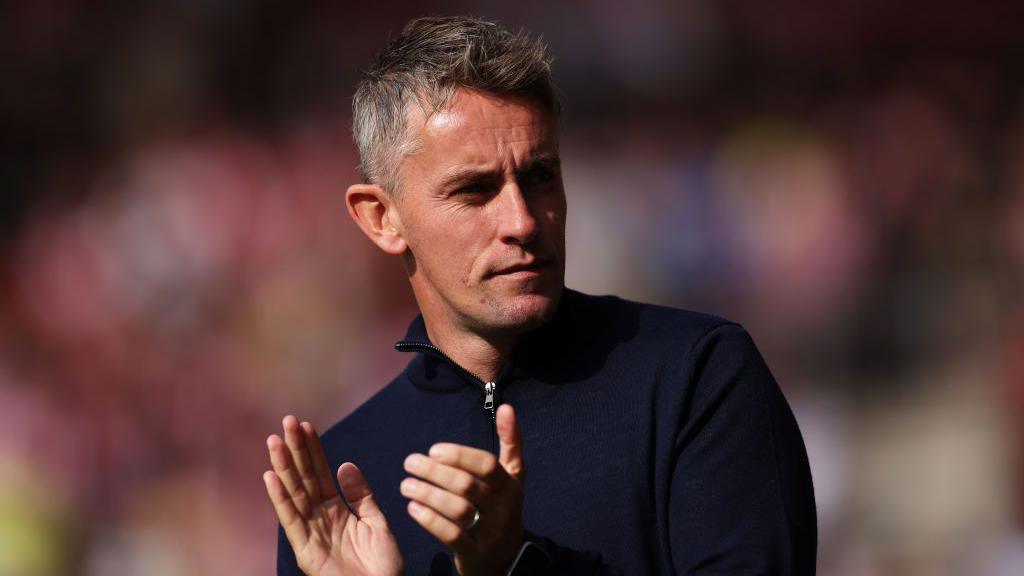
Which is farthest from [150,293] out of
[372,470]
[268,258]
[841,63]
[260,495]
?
[372,470]

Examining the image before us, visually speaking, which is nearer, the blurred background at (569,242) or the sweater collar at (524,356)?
the sweater collar at (524,356)

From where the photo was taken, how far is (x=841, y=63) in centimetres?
463

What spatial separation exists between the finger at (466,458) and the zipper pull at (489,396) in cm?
48

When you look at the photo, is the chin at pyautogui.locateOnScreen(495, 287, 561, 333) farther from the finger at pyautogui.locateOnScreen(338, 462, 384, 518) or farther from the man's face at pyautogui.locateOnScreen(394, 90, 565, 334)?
the finger at pyautogui.locateOnScreen(338, 462, 384, 518)

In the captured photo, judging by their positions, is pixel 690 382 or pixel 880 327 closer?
pixel 690 382

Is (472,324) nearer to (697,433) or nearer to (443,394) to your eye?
(443,394)

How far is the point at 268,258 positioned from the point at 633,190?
55.9 inches

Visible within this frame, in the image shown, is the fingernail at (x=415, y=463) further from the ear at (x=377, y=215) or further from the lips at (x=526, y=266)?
the ear at (x=377, y=215)

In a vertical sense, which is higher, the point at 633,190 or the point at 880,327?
the point at 633,190

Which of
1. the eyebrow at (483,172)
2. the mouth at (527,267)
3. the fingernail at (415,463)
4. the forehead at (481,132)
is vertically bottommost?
the fingernail at (415,463)

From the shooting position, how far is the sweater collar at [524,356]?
7.14ft

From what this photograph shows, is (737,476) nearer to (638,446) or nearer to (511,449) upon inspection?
(638,446)

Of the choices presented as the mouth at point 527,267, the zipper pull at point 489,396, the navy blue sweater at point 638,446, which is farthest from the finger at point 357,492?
the mouth at point 527,267

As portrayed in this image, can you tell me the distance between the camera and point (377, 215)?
93.5 inches
